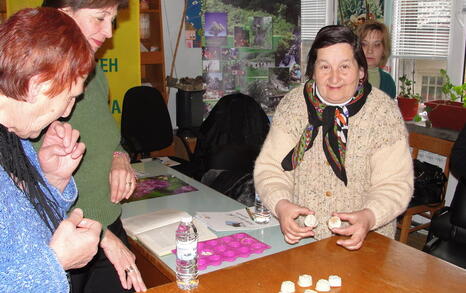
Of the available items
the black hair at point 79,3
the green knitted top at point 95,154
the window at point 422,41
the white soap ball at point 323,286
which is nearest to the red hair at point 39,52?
the black hair at point 79,3

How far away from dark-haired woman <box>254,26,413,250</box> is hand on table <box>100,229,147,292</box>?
0.50 meters

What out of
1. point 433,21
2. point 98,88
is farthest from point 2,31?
point 433,21

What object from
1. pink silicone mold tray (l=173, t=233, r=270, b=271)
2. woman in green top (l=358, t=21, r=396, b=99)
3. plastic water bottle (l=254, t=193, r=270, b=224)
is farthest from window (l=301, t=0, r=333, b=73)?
pink silicone mold tray (l=173, t=233, r=270, b=271)

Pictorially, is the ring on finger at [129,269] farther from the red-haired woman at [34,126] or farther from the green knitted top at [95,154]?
the red-haired woman at [34,126]

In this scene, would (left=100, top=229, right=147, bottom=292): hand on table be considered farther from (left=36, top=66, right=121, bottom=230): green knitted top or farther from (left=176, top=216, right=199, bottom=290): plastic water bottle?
(left=176, top=216, right=199, bottom=290): plastic water bottle

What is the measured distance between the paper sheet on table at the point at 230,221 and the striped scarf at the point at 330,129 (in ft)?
1.23

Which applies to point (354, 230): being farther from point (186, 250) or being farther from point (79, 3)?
point (79, 3)

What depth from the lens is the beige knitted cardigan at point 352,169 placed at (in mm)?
1568

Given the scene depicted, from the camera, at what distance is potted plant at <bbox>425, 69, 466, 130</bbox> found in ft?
11.5

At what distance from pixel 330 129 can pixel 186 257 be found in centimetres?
70

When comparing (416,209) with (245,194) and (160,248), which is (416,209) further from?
(160,248)

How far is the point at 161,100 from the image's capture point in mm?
4156

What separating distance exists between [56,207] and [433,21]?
4.04m

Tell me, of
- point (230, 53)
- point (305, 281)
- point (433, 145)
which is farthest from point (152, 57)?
point (305, 281)
